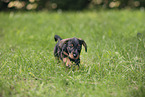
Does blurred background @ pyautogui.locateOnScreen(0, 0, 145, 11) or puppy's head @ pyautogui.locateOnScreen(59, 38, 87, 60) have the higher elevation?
puppy's head @ pyautogui.locateOnScreen(59, 38, 87, 60)

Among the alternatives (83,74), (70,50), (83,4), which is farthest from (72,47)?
(83,4)

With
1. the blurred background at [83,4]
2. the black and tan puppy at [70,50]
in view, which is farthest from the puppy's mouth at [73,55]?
the blurred background at [83,4]

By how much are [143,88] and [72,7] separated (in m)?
9.85

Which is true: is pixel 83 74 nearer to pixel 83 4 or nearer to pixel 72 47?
pixel 72 47

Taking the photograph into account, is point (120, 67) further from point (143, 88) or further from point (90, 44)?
point (90, 44)

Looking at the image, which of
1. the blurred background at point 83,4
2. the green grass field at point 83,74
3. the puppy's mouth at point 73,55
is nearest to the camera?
the green grass field at point 83,74

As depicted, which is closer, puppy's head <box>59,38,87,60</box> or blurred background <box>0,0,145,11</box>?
puppy's head <box>59,38,87,60</box>

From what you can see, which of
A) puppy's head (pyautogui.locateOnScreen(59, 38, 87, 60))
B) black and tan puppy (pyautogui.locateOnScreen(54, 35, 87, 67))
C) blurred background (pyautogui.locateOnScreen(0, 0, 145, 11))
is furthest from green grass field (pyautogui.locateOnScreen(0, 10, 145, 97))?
blurred background (pyautogui.locateOnScreen(0, 0, 145, 11))

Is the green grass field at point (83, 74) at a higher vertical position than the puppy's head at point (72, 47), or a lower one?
lower

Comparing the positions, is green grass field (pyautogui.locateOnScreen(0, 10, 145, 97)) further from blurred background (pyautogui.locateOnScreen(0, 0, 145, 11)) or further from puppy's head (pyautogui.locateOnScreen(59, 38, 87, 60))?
blurred background (pyautogui.locateOnScreen(0, 0, 145, 11))

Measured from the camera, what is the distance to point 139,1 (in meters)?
11.2

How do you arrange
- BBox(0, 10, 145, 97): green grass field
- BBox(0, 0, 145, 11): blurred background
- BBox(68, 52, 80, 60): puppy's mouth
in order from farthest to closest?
1. BBox(0, 0, 145, 11): blurred background
2. BBox(68, 52, 80, 60): puppy's mouth
3. BBox(0, 10, 145, 97): green grass field

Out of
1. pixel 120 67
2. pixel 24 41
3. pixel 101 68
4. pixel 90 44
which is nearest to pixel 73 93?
pixel 101 68

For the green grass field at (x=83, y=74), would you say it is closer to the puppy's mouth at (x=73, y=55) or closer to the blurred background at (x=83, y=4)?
the puppy's mouth at (x=73, y=55)
